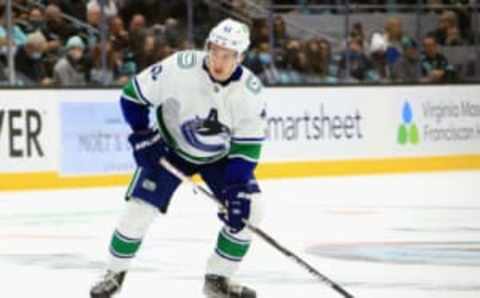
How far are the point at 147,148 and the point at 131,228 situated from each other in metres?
0.38

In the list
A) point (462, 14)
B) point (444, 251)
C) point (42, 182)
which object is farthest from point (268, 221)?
point (462, 14)

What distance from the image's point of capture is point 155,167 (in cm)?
640

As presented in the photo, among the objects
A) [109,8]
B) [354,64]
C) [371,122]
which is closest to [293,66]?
[354,64]

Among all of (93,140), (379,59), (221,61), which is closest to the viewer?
(221,61)

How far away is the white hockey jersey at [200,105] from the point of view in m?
6.32

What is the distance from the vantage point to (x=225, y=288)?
668cm

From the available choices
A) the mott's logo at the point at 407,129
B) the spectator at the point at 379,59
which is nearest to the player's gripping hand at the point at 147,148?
the mott's logo at the point at 407,129

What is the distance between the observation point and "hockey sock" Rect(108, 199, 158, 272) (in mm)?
6324

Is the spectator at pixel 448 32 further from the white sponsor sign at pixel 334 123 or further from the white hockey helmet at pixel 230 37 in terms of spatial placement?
the white hockey helmet at pixel 230 37

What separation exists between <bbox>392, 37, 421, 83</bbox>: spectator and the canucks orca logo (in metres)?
10.2

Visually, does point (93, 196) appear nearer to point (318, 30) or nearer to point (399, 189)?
point (399, 189)

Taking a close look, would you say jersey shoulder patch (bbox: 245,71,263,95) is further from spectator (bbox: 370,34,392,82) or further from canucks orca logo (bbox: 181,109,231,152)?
spectator (bbox: 370,34,392,82)

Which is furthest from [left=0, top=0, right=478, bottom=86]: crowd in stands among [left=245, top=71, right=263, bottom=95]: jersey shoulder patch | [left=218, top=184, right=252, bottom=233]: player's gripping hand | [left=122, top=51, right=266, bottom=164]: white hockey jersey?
[left=218, top=184, right=252, bottom=233]: player's gripping hand

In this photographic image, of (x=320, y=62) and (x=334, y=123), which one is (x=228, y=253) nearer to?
(x=334, y=123)
